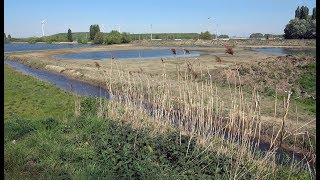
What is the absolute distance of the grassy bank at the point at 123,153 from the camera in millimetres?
6094

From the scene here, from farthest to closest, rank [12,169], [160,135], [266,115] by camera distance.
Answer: [266,115] < [160,135] < [12,169]

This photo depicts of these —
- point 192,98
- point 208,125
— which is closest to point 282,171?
point 208,125

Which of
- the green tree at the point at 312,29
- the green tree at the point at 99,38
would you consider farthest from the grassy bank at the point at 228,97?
the green tree at the point at 99,38

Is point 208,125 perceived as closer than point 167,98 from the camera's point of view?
Yes

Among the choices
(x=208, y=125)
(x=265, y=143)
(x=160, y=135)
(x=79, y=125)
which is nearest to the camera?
(x=208, y=125)

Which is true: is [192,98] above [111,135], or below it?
above

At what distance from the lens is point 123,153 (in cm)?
681

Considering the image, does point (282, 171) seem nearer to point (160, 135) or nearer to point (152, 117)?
point (160, 135)

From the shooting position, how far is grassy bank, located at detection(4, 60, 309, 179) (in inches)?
240

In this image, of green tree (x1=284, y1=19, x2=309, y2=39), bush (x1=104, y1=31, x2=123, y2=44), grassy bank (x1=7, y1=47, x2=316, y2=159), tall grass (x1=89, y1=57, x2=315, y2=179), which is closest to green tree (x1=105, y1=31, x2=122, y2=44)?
bush (x1=104, y1=31, x2=123, y2=44)

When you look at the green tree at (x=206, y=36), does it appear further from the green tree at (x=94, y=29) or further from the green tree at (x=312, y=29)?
the green tree at (x=312, y=29)

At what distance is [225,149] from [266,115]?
18.4 feet

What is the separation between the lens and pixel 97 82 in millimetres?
22156

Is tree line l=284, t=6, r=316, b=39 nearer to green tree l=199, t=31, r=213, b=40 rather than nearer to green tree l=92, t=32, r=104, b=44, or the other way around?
green tree l=199, t=31, r=213, b=40
